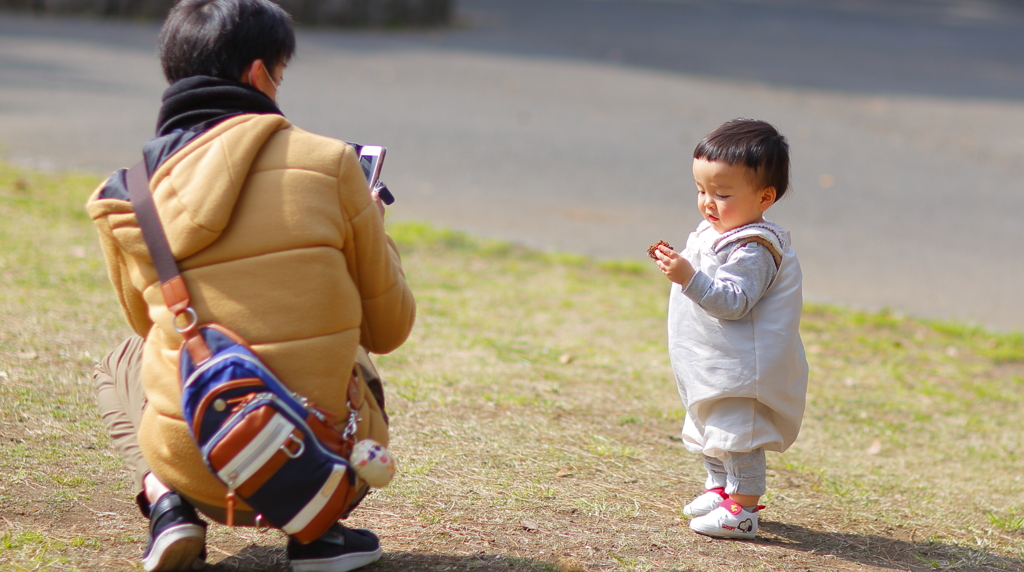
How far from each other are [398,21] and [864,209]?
9.04m

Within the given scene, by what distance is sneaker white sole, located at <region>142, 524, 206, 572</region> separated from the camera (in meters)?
2.07

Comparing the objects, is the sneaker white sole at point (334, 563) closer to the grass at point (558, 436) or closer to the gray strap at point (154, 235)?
the grass at point (558, 436)

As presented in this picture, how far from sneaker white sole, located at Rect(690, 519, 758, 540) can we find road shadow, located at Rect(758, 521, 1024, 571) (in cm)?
6

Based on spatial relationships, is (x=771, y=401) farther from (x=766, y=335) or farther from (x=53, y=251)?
(x=53, y=251)

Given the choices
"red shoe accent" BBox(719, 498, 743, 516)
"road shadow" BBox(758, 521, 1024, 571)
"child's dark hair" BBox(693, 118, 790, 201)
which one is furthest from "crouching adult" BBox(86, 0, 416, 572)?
"road shadow" BBox(758, 521, 1024, 571)

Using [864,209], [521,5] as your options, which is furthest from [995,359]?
[521,5]

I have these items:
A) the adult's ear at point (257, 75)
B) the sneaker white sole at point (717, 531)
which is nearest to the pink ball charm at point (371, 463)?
the adult's ear at point (257, 75)

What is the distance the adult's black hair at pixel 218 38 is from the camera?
1968 millimetres

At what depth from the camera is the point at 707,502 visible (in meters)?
2.76

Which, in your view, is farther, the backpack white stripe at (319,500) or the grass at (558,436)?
the grass at (558,436)

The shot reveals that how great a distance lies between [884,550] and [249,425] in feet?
6.29

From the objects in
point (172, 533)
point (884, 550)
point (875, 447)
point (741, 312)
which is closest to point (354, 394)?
point (172, 533)

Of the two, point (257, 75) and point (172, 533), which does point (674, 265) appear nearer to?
point (257, 75)

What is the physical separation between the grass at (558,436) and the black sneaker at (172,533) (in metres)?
0.20
